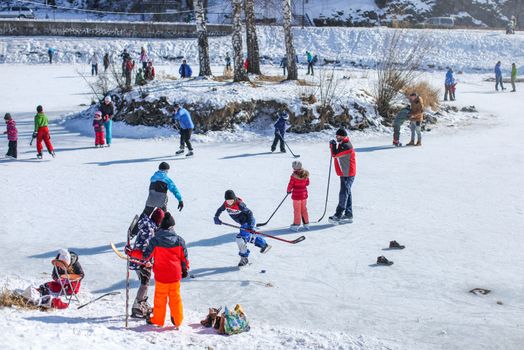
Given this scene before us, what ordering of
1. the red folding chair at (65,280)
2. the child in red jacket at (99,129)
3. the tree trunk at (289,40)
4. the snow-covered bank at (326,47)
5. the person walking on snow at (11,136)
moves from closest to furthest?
the red folding chair at (65,280)
the person walking on snow at (11,136)
the child in red jacket at (99,129)
the tree trunk at (289,40)
the snow-covered bank at (326,47)

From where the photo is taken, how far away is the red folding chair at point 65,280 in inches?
284

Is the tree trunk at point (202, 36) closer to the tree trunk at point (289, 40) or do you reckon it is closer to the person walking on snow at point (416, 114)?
the tree trunk at point (289, 40)

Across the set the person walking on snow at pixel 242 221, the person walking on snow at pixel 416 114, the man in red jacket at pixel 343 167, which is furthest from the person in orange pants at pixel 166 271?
the person walking on snow at pixel 416 114

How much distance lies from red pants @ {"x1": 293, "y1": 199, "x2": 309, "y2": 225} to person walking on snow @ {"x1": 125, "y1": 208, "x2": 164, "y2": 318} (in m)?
3.12

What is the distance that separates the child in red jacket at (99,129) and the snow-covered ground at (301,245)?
55cm

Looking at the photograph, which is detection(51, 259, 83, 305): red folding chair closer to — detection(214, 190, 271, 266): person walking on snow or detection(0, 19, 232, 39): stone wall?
detection(214, 190, 271, 266): person walking on snow

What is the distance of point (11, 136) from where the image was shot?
15062mm

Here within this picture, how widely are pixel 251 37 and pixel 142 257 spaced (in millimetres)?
16514

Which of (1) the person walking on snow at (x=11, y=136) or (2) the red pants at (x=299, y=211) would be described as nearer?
(2) the red pants at (x=299, y=211)

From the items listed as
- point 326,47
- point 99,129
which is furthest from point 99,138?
point 326,47

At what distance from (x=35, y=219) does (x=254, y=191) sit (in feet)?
13.5

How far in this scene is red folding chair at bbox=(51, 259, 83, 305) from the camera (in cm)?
721

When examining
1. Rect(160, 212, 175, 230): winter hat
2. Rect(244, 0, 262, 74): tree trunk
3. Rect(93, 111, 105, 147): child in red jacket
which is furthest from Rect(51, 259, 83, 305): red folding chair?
Rect(244, 0, 262, 74): tree trunk

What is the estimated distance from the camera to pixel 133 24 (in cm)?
4631
